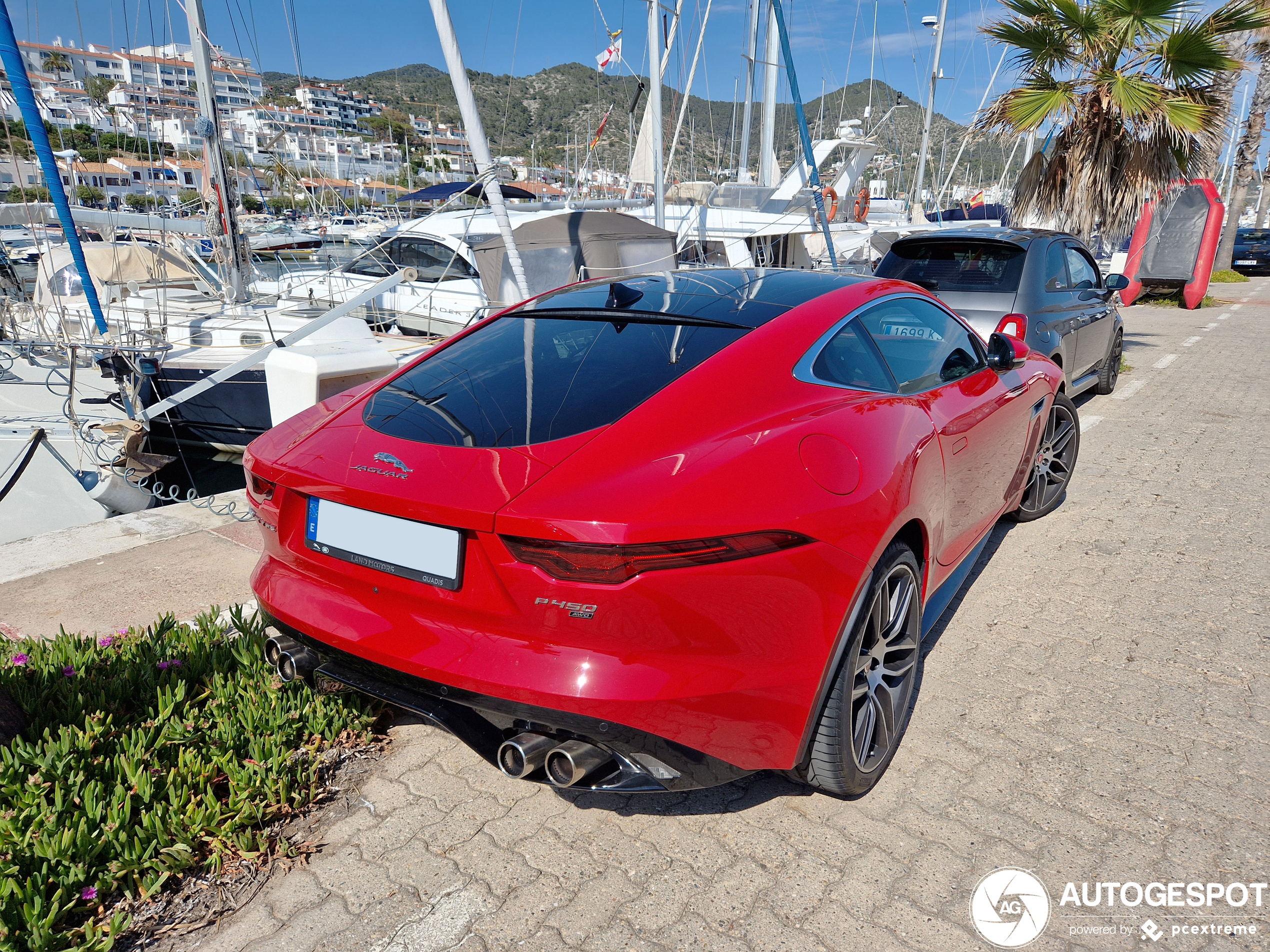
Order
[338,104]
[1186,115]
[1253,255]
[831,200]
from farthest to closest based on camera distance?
1. [1253,255]
2. [338,104]
3. [831,200]
4. [1186,115]

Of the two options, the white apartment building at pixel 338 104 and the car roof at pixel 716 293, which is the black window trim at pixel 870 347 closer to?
the car roof at pixel 716 293

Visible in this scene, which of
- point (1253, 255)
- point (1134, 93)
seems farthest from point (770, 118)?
point (1253, 255)

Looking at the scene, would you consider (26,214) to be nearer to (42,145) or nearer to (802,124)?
(42,145)

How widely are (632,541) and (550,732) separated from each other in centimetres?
54

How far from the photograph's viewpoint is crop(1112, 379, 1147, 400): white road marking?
8555 mm

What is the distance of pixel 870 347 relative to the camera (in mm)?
2904

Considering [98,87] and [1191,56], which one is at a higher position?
[1191,56]

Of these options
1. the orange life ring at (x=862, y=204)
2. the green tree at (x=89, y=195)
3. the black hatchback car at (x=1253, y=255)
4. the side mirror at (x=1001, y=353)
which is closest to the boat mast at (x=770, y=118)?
the orange life ring at (x=862, y=204)

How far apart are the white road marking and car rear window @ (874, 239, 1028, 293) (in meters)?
3.13

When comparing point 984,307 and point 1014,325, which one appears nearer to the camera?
point 1014,325

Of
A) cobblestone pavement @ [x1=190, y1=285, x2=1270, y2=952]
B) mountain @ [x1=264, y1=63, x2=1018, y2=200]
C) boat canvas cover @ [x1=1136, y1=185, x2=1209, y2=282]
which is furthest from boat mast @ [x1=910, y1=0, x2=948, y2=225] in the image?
cobblestone pavement @ [x1=190, y1=285, x2=1270, y2=952]

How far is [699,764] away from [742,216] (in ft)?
42.4

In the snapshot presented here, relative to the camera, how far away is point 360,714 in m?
2.95

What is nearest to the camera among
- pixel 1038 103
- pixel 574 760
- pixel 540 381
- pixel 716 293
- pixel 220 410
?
pixel 574 760
